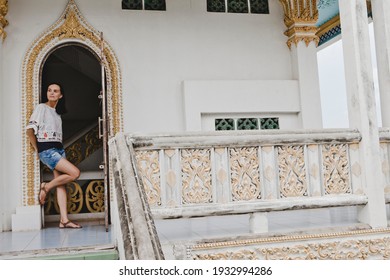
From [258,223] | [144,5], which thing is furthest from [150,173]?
[144,5]

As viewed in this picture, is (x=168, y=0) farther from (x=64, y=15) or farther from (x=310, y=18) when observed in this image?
(x=310, y=18)

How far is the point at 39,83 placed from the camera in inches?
205

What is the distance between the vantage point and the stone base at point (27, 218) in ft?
16.1

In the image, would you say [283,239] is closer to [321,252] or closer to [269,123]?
[321,252]

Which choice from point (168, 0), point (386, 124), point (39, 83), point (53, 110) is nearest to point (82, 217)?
point (53, 110)

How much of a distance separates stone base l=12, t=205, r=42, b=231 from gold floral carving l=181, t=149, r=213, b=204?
2.63m

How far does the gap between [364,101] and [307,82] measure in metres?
2.40

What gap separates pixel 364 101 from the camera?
3.44m

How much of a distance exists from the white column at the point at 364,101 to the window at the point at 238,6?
2.44 metres

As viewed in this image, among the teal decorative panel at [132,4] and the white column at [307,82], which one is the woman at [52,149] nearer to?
the teal decorative panel at [132,4]

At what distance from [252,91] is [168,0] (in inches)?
66.1

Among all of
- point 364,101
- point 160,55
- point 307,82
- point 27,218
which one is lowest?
point 27,218

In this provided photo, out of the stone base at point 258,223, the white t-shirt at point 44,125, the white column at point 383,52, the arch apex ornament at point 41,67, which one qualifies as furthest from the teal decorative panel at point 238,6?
the stone base at point 258,223

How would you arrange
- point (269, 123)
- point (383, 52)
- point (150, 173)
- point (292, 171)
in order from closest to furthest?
point (150, 173) < point (292, 171) < point (383, 52) < point (269, 123)
